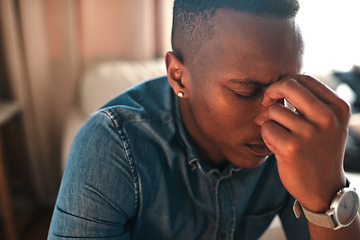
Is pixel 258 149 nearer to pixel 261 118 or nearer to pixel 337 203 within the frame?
pixel 261 118

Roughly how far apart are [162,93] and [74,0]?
121 cm

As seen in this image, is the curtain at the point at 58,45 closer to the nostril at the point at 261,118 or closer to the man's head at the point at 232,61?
the man's head at the point at 232,61

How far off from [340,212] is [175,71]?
43 cm

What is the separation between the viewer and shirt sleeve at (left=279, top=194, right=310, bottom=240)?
2.68 ft

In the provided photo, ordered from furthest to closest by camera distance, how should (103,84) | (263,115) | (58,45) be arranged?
1. (58,45)
2. (103,84)
3. (263,115)

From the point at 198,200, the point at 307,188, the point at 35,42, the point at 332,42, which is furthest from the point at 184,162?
the point at 332,42

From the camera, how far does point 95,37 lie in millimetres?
1822

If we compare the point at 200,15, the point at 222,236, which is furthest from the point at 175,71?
the point at 222,236

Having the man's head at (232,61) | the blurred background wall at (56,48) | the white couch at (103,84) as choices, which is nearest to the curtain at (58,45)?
the blurred background wall at (56,48)

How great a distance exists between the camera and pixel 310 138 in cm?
52

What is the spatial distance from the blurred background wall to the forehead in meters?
1.31

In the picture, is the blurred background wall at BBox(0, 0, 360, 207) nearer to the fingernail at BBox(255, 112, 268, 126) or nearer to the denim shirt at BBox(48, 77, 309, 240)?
the denim shirt at BBox(48, 77, 309, 240)

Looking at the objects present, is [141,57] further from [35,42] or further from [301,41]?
[301,41]

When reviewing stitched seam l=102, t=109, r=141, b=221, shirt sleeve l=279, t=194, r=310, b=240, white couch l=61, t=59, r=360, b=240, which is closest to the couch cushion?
white couch l=61, t=59, r=360, b=240
